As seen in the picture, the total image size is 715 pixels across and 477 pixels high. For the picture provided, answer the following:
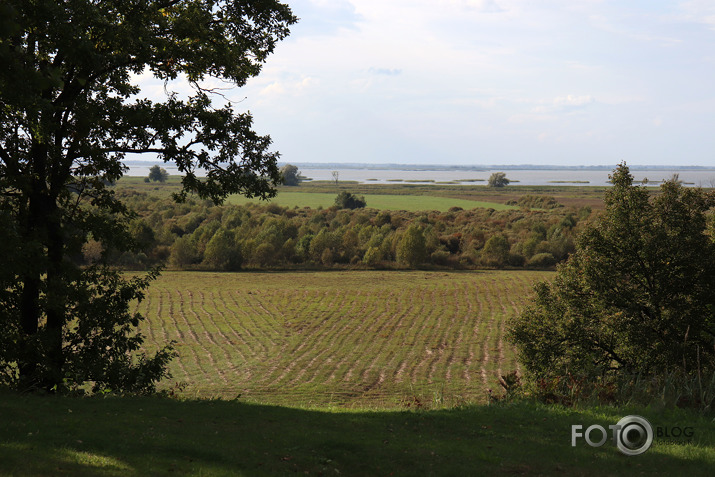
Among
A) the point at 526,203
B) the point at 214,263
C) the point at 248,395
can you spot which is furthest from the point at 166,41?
the point at 526,203

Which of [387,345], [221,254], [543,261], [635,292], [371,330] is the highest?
[635,292]

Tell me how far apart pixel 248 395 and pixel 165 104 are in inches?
686

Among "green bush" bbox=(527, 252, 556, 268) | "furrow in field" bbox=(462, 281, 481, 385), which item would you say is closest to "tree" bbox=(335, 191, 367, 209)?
"green bush" bbox=(527, 252, 556, 268)

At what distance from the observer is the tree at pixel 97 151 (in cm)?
1126

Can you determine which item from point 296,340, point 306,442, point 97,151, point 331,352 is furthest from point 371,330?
point 306,442

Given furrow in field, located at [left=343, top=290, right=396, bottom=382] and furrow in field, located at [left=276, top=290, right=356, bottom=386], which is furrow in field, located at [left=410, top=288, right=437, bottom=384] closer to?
furrow in field, located at [left=343, top=290, right=396, bottom=382]

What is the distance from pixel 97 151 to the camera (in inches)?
492

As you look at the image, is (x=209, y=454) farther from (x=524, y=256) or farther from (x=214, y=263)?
(x=524, y=256)

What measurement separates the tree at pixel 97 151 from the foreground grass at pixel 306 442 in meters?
2.34

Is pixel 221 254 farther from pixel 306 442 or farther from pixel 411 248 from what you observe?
pixel 306 442

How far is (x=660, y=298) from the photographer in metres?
17.1

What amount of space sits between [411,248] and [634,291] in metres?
56.3

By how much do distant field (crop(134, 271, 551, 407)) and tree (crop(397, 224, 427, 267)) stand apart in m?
7.17

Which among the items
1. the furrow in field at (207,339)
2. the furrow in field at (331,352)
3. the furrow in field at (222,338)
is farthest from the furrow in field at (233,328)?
the furrow in field at (331,352)
